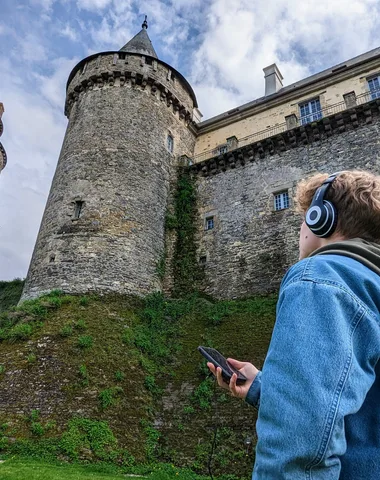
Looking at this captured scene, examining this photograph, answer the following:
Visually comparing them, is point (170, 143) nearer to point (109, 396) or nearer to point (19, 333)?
point (19, 333)

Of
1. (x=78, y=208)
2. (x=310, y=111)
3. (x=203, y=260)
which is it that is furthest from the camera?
(x=310, y=111)

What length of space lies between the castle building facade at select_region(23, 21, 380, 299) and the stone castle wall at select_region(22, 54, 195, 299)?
0.16ft

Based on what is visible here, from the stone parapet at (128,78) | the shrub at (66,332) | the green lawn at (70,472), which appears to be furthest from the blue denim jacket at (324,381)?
the stone parapet at (128,78)

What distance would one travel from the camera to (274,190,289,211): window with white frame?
16875 millimetres

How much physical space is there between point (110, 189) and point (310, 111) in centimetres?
1128

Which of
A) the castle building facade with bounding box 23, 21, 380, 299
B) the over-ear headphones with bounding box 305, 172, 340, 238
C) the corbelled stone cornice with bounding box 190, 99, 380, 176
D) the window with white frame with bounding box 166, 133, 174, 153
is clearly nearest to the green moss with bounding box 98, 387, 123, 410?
the castle building facade with bounding box 23, 21, 380, 299

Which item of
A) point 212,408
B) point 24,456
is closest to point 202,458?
point 212,408

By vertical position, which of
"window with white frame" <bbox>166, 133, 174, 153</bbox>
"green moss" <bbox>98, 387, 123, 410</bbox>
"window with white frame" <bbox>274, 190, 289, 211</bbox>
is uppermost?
"window with white frame" <bbox>166, 133, 174, 153</bbox>

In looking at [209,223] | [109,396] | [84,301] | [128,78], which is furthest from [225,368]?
[128,78]

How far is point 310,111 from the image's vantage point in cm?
1992

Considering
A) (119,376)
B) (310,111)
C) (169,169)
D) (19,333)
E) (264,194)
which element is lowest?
(119,376)

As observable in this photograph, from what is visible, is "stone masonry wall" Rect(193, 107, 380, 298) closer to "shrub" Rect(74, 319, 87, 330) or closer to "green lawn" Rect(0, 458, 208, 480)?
"shrub" Rect(74, 319, 87, 330)

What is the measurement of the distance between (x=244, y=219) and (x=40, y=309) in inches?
371

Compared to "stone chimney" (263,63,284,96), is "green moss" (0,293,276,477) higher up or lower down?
lower down
